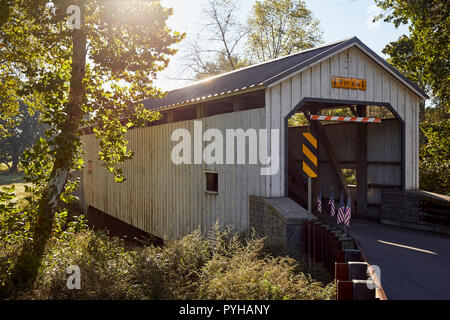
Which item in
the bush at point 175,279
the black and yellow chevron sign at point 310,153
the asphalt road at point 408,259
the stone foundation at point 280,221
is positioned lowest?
the asphalt road at point 408,259

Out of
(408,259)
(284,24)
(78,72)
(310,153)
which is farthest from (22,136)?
(408,259)

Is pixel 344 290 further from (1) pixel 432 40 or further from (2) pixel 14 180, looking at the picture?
(2) pixel 14 180

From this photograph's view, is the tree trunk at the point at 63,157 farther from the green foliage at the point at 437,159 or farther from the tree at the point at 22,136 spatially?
the tree at the point at 22,136

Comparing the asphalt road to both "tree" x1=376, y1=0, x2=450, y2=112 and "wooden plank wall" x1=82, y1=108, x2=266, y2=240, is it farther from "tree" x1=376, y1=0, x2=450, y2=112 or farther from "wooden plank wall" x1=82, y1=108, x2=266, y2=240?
"tree" x1=376, y1=0, x2=450, y2=112

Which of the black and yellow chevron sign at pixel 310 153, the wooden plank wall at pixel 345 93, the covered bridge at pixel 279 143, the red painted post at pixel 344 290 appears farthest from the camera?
the covered bridge at pixel 279 143

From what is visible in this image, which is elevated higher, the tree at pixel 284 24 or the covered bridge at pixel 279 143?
the tree at pixel 284 24

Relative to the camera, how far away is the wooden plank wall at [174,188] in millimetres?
11016

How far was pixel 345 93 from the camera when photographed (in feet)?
37.6

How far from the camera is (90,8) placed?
9.17 meters

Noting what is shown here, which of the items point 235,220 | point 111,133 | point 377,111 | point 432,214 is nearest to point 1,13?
point 111,133

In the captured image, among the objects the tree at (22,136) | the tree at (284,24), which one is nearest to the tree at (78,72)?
the tree at (284,24)

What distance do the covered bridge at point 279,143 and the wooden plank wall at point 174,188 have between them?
0.11 ft

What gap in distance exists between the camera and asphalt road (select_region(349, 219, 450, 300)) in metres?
6.70
